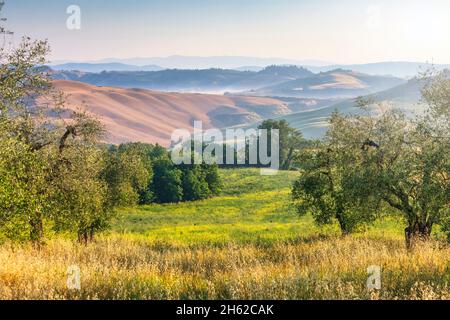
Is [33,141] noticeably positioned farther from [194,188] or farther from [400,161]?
[194,188]

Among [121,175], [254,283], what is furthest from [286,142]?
[254,283]

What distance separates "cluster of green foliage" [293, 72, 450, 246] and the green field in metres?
11.2

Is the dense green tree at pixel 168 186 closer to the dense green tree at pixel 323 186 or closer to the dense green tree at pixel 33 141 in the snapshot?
the dense green tree at pixel 323 186

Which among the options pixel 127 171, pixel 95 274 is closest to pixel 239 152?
pixel 127 171

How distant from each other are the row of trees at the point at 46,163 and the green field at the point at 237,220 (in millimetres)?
7194

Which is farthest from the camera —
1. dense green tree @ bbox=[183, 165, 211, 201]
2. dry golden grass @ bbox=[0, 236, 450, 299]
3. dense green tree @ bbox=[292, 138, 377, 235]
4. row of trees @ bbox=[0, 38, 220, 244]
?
dense green tree @ bbox=[183, 165, 211, 201]

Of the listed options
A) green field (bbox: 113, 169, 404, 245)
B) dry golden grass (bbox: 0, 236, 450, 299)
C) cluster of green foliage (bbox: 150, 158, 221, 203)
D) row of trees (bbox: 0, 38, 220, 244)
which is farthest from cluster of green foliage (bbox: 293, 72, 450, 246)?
cluster of green foliage (bbox: 150, 158, 221, 203)

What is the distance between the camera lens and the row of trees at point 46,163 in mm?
19047

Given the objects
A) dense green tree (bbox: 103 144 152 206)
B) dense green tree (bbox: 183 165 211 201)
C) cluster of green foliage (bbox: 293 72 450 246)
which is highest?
cluster of green foliage (bbox: 293 72 450 246)

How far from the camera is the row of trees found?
1905 centimetres

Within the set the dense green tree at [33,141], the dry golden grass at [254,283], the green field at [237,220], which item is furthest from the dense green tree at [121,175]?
the dry golden grass at [254,283]

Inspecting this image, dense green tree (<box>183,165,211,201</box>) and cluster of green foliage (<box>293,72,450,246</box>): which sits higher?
cluster of green foliage (<box>293,72,450,246</box>)

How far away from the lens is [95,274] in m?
14.0

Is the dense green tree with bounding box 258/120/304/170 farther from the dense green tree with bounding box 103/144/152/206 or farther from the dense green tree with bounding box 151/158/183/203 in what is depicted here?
the dense green tree with bounding box 103/144/152/206
